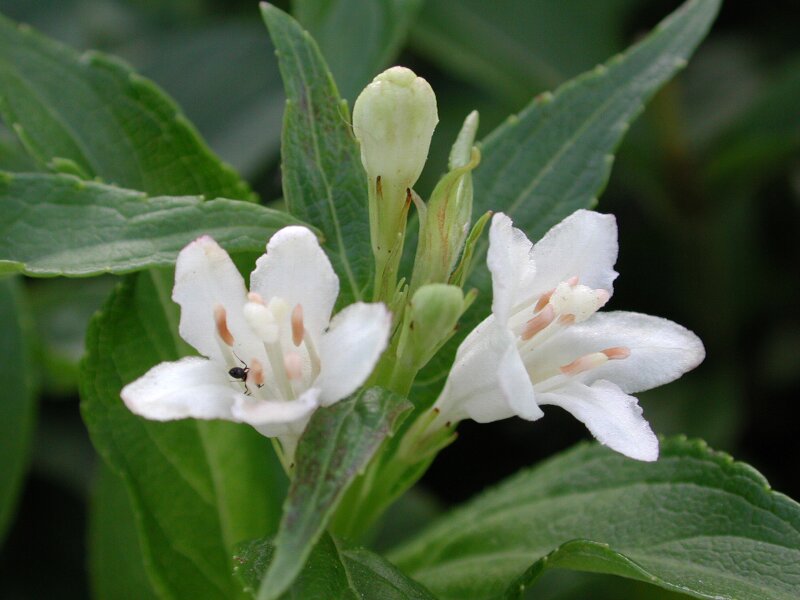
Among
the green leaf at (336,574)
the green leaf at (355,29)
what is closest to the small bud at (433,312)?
the green leaf at (336,574)

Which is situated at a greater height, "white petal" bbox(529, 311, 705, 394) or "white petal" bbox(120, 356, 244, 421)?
"white petal" bbox(529, 311, 705, 394)

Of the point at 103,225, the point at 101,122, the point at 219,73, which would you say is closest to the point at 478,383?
the point at 103,225

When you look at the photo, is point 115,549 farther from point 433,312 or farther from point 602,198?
point 602,198

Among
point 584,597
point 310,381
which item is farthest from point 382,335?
point 584,597

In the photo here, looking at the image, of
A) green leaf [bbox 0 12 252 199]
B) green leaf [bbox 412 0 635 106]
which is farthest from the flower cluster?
green leaf [bbox 412 0 635 106]

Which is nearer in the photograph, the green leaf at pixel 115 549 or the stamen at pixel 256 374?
the stamen at pixel 256 374

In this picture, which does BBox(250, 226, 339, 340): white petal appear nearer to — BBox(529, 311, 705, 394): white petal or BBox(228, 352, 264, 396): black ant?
BBox(228, 352, 264, 396): black ant

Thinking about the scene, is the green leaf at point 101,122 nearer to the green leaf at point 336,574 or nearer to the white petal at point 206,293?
the white petal at point 206,293
